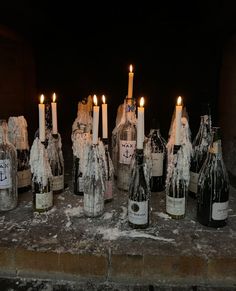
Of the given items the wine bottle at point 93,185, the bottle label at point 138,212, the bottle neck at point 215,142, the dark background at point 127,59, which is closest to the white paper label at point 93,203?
the wine bottle at point 93,185

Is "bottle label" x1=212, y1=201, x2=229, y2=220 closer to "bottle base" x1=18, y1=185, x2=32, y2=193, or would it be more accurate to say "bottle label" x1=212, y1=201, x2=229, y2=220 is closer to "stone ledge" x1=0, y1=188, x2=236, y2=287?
"stone ledge" x1=0, y1=188, x2=236, y2=287

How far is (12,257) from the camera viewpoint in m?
0.73

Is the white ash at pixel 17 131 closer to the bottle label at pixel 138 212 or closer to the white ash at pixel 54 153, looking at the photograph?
the white ash at pixel 54 153

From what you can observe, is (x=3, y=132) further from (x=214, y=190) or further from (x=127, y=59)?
(x=127, y=59)

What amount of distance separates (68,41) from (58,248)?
1.23 meters

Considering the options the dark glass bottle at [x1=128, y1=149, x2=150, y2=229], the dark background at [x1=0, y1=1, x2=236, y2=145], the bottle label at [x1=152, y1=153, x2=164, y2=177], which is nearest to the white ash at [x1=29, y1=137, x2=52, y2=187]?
the dark glass bottle at [x1=128, y1=149, x2=150, y2=229]

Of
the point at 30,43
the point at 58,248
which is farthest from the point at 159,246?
the point at 30,43

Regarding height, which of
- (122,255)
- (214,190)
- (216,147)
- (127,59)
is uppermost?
(127,59)

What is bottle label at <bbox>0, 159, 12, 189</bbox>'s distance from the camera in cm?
88

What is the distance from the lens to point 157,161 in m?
1.05

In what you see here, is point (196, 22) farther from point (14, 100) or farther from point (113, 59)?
point (14, 100)

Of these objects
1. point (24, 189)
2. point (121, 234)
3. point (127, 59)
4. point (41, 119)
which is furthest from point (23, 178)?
point (127, 59)

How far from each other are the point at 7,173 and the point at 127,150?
350 mm

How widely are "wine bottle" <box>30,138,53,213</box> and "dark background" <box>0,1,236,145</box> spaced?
848mm
